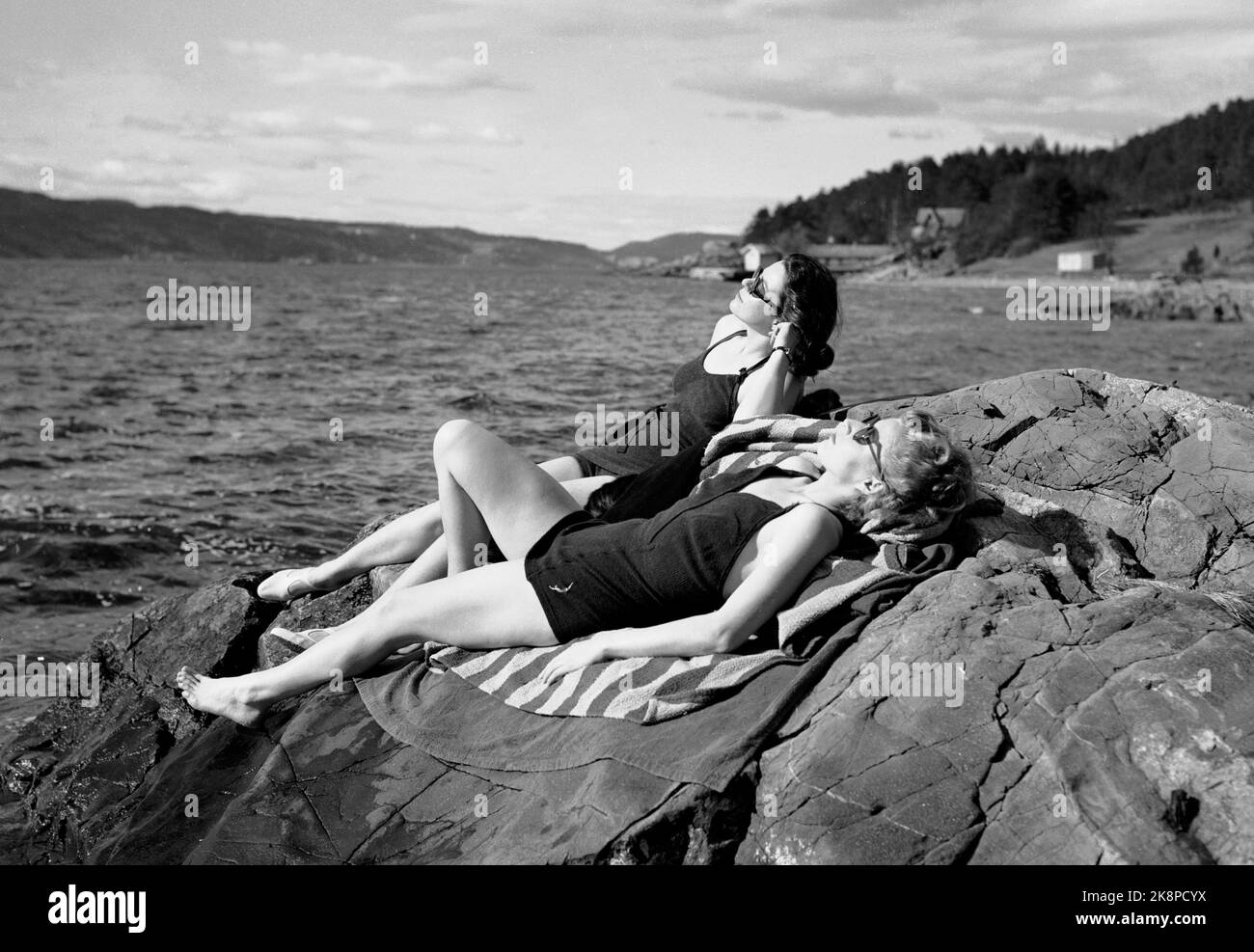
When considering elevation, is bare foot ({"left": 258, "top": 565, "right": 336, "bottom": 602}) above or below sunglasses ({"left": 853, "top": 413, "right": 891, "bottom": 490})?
below

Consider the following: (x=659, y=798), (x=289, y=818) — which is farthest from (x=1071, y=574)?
(x=289, y=818)

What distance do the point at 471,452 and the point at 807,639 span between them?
1774mm

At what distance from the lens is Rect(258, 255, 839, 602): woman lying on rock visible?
279 inches

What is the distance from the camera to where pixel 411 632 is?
601 cm

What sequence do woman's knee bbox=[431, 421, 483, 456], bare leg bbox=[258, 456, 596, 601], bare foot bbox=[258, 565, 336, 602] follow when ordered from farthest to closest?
bare foot bbox=[258, 565, 336, 602], bare leg bbox=[258, 456, 596, 601], woman's knee bbox=[431, 421, 483, 456]

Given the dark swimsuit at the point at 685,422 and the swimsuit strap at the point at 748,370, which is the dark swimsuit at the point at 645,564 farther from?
the swimsuit strap at the point at 748,370

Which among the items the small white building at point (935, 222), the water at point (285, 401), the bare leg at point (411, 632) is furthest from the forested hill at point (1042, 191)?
the bare leg at point (411, 632)

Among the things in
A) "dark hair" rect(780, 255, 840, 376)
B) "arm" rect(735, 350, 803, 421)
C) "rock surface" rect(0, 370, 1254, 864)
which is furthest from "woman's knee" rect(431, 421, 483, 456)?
"dark hair" rect(780, 255, 840, 376)

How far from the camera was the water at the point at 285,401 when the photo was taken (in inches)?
502

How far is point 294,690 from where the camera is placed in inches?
242

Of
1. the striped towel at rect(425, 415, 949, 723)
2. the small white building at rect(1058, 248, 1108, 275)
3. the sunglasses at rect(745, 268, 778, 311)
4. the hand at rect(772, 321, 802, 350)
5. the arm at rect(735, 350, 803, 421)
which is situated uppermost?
the small white building at rect(1058, 248, 1108, 275)

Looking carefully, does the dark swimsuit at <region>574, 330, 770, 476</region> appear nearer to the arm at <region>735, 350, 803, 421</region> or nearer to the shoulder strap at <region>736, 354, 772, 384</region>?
the shoulder strap at <region>736, 354, 772, 384</region>

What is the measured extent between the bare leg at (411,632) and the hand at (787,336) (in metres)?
2.43
